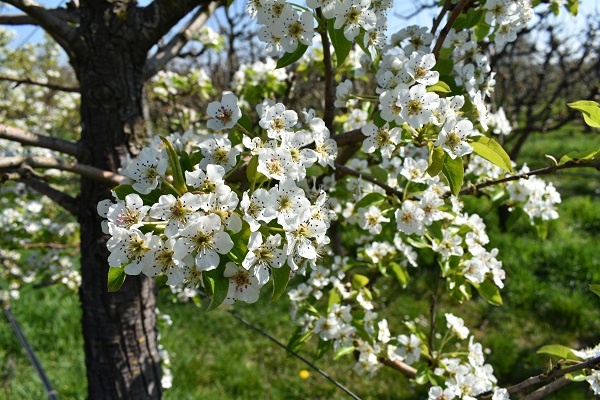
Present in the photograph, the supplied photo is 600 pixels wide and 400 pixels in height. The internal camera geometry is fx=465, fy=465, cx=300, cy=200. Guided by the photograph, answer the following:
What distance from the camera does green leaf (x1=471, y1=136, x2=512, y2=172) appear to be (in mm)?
1017

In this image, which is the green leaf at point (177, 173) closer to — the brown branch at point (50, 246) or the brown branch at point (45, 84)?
the brown branch at point (45, 84)

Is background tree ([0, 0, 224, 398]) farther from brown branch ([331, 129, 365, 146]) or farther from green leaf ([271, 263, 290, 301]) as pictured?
green leaf ([271, 263, 290, 301])

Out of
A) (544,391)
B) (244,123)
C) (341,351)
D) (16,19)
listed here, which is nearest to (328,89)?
(244,123)

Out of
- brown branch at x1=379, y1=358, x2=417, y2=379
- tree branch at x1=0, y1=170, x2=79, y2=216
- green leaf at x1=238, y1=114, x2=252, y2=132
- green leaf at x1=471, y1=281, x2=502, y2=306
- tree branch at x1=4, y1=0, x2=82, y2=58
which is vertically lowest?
brown branch at x1=379, y1=358, x2=417, y2=379

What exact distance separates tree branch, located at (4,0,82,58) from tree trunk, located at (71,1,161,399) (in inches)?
1.4

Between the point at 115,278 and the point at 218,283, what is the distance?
0.19 meters

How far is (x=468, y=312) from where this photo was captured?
3.98 meters

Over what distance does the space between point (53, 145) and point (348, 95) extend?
1007 mm

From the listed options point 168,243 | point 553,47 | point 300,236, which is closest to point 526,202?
point 300,236

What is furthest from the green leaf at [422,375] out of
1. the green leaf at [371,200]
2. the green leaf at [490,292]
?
the green leaf at [371,200]

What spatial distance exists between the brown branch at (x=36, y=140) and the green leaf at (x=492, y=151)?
132 centimetres

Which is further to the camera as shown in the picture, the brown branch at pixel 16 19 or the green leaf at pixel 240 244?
the brown branch at pixel 16 19

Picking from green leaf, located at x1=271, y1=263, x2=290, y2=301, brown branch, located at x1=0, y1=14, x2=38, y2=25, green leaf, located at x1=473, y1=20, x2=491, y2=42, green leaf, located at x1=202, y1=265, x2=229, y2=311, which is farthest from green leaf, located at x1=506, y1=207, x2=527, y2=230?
brown branch, located at x1=0, y1=14, x2=38, y2=25

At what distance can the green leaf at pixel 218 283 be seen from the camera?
0.81 m
